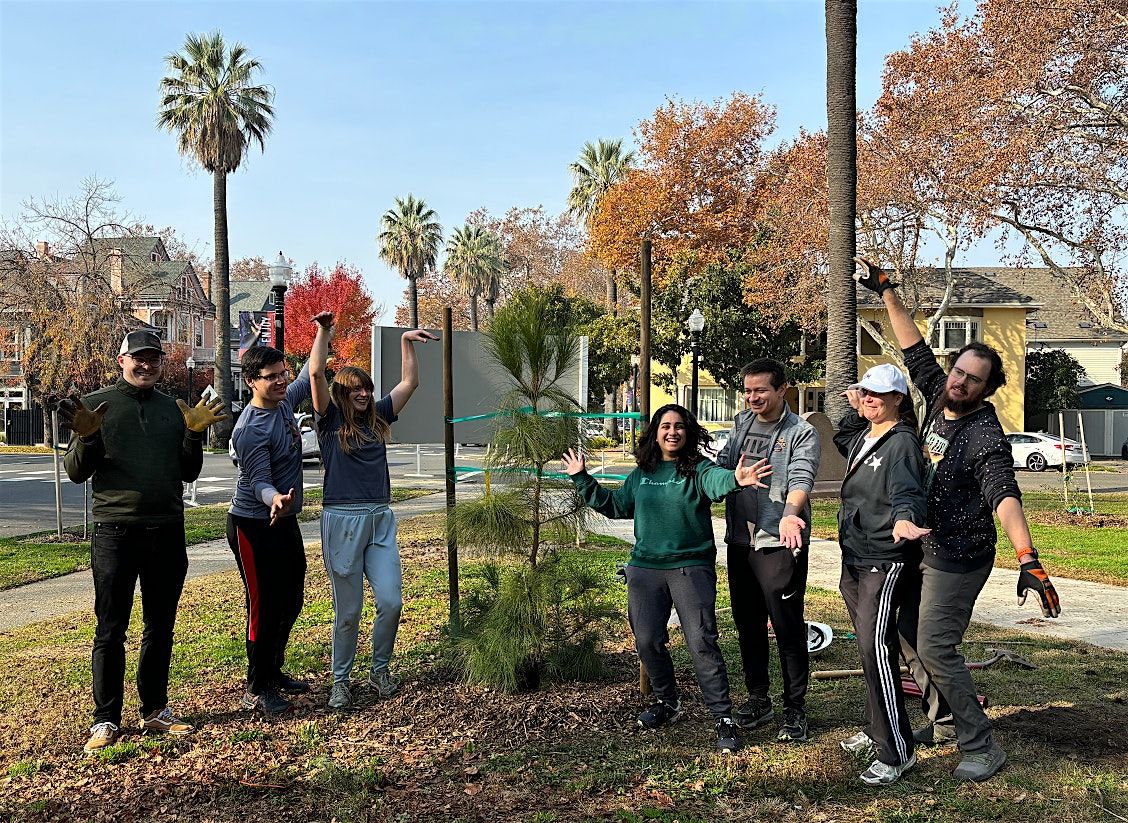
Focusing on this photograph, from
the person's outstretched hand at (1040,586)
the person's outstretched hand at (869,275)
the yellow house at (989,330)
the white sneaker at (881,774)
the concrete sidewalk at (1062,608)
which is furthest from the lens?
the yellow house at (989,330)

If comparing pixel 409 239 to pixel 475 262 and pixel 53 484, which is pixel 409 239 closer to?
pixel 475 262

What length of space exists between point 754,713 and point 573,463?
5.10ft

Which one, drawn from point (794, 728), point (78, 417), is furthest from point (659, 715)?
point (78, 417)

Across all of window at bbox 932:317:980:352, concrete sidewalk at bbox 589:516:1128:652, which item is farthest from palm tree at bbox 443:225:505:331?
concrete sidewalk at bbox 589:516:1128:652

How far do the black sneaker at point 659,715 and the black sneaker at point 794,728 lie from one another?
1.73 feet

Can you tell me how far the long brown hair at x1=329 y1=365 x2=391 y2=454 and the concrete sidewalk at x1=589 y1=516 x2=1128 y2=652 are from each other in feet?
4.44

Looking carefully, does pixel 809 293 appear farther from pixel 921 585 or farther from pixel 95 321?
pixel 921 585

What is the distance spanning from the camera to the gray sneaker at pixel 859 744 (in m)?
4.20

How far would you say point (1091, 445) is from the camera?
36156 mm

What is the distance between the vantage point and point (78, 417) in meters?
4.27

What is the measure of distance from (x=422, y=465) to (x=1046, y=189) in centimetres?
1804

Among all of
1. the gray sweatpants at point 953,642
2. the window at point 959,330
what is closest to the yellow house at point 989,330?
the window at point 959,330

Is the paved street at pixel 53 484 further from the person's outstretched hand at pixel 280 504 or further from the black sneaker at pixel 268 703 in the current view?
the person's outstretched hand at pixel 280 504

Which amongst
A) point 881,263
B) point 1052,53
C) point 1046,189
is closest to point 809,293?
point 881,263
